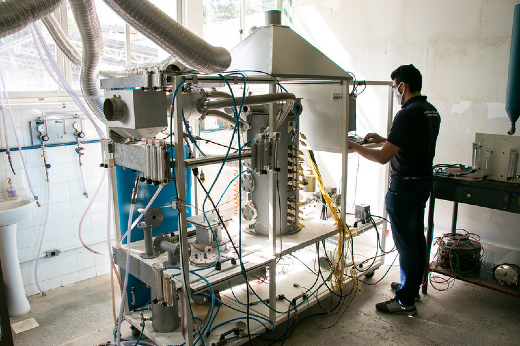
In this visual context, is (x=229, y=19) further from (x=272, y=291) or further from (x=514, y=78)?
(x=272, y=291)

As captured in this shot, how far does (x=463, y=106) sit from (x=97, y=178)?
10.7 ft

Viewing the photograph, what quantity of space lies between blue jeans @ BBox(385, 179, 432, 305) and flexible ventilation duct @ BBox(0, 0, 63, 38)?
7.52ft

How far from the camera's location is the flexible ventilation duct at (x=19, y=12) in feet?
5.72

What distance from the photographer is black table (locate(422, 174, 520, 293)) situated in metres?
2.78

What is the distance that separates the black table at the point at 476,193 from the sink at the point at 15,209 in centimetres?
291

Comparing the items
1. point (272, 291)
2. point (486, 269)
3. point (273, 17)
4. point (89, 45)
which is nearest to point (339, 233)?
point (272, 291)

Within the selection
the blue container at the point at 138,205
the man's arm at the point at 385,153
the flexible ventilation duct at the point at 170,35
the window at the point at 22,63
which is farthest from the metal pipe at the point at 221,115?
the window at the point at 22,63

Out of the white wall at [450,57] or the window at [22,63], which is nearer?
the window at [22,63]

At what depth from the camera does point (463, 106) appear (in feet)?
12.2

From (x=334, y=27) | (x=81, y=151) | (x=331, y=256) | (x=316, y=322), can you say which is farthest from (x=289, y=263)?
(x=334, y=27)

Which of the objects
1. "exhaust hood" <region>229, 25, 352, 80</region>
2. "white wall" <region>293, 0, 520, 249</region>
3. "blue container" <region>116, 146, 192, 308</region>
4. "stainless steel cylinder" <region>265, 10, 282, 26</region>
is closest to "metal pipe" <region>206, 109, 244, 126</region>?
"exhaust hood" <region>229, 25, 352, 80</region>

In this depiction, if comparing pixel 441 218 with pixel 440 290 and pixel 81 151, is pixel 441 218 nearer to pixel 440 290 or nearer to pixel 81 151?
pixel 440 290

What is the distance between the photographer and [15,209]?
280cm

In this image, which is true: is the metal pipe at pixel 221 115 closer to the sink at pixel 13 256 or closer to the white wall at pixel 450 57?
the sink at pixel 13 256
